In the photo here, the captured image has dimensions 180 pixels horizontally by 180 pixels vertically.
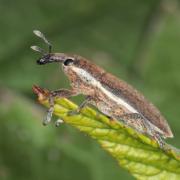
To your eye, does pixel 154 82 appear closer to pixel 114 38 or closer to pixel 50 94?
pixel 114 38

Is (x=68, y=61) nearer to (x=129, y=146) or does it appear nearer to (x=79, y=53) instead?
(x=129, y=146)

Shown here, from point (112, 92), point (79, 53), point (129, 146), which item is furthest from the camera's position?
point (79, 53)

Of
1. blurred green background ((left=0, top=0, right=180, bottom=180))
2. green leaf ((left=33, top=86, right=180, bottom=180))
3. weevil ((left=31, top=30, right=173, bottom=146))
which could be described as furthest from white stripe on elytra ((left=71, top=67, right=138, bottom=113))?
blurred green background ((left=0, top=0, right=180, bottom=180))

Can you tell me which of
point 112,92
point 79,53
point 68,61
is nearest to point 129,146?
point 112,92

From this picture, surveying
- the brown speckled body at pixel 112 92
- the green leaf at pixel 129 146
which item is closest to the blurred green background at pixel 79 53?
the brown speckled body at pixel 112 92

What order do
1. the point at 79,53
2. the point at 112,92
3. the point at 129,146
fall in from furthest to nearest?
the point at 79,53, the point at 112,92, the point at 129,146

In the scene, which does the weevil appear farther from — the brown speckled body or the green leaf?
the green leaf
